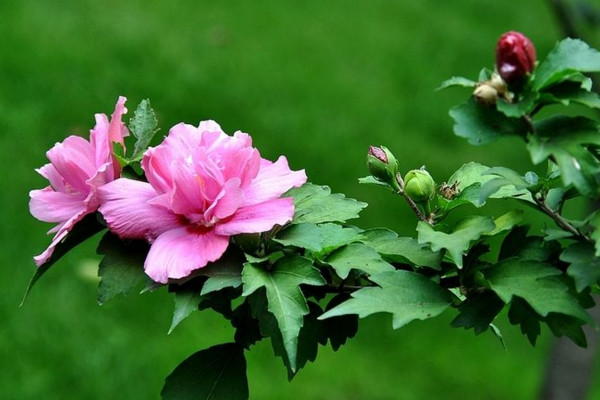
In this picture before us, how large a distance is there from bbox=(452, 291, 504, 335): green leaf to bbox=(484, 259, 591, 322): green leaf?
0.11 feet

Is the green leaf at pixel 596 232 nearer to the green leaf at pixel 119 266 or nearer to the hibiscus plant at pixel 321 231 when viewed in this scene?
the hibiscus plant at pixel 321 231

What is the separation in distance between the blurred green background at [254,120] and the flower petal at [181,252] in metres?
2.43

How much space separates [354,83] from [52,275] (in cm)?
240

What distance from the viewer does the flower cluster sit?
36.8 inches

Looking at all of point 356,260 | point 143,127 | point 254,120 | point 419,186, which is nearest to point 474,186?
point 419,186

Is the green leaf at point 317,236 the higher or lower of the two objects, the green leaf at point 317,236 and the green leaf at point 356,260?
the higher

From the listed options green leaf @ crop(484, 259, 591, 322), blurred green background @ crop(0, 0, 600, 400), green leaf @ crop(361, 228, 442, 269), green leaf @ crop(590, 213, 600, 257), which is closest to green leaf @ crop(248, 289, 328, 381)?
green leaf @ crop(361, 228, 442, 269)

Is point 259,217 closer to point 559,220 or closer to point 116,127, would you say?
point 116,127

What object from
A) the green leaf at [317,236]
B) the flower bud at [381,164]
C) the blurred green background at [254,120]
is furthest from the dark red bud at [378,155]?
the blurred green background at [254,120]

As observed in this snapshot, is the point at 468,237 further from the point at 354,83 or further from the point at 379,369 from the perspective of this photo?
the point at 354,83

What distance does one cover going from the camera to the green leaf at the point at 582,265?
81 centimetres

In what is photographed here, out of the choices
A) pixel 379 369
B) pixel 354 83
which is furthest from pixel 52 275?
pixel 354 83

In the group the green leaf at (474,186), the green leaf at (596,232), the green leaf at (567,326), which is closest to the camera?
the green leaf at (596,232)

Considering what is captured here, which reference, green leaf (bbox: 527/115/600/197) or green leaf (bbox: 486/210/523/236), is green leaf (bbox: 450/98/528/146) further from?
green leaf (bbox: 486/210/523/236)
